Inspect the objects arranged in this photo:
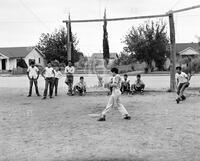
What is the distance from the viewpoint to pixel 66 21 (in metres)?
19.0

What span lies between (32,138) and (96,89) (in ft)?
38.8

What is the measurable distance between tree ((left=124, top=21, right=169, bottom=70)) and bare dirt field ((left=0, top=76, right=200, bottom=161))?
37.5 m

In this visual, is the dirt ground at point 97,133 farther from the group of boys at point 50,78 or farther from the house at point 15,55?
the house at point 15,55

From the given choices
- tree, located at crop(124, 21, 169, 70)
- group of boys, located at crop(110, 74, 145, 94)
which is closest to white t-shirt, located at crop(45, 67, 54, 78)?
group of boys, located at crop(110, 74, 145, 94)

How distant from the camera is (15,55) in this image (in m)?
65.1

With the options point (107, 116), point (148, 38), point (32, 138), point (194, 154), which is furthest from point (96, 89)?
point (148, 38)

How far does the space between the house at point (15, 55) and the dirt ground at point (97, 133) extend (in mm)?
51412

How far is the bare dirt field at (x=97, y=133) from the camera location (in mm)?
6836

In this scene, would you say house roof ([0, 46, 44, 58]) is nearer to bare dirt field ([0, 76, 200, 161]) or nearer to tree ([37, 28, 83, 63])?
tree ([37, 28, 83, 63])

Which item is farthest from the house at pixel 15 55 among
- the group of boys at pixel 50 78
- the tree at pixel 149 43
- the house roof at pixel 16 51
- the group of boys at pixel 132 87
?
the group of boys at pixel 132 87

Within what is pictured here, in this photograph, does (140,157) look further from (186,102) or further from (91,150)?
(186,102)

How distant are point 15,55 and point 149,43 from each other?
83.0ft

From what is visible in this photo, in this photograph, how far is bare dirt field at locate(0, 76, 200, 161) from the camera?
6.84 meters

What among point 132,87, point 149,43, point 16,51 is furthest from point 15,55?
point 132,87
